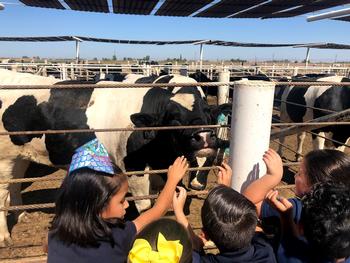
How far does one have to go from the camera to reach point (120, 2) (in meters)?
8.67

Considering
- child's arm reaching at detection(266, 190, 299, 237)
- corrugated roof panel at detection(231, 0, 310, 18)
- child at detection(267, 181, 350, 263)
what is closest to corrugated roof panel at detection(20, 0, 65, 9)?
corrugated roof panel at detection(231, 0, 310, 18)

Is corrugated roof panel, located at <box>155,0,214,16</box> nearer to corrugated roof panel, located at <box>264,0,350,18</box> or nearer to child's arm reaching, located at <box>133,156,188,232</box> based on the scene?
corrugated roof panel, located at <box>264,0,350,18</box>

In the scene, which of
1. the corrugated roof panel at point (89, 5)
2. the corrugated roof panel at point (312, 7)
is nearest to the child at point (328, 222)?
the corrugated roof panel at point (312, 7)

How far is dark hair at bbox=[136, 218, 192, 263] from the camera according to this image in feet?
Result: 3.92

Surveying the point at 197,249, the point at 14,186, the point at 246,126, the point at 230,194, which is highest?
the point at 246,126

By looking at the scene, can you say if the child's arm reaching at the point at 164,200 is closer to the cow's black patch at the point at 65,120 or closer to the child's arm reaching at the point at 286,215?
the child's arm reaching at the point at 286,215

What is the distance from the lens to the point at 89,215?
138 cm

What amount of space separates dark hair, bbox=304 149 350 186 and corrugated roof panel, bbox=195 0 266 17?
7082 mm

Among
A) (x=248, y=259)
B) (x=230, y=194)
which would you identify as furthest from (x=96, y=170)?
(x=248, y=259)

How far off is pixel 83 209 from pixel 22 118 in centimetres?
252

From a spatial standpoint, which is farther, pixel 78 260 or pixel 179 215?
pixel 179 215

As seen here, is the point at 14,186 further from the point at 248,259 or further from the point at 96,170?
the point at 248,259

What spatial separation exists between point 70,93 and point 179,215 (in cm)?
253

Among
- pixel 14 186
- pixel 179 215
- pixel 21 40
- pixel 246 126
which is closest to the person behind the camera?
pixel 179 215
